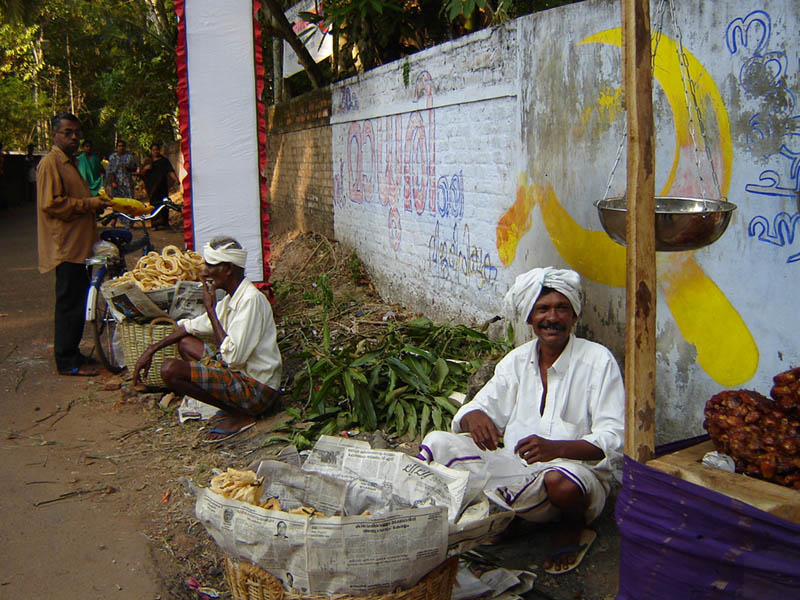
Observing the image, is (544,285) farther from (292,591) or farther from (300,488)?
(292,591)

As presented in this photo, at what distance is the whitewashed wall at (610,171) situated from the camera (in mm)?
3102

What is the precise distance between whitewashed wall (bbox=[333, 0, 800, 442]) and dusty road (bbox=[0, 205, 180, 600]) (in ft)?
8.49

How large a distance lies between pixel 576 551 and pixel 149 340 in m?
3.52

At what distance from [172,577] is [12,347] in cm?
463

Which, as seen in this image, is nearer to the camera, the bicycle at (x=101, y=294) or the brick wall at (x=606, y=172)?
the brick wall at (x=606, y=172)

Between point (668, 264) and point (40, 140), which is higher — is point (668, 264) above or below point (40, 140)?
below

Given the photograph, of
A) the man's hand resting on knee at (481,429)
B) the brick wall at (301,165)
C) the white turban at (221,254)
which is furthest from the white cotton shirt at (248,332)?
the brick wall at (301,165)

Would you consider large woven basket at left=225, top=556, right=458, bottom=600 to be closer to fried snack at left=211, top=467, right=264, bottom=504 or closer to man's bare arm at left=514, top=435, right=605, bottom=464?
fried snack at left=211, top=467, right=264, bottom=504

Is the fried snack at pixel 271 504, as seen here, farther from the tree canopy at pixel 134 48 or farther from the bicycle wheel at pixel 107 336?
the tree canopy at pixel 134 48

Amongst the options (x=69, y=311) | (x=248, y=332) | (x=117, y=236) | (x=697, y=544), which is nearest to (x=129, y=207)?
(x=117, y=236)

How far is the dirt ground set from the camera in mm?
3195

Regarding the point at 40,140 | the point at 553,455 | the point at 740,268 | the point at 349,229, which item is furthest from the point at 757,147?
the point at 40,140

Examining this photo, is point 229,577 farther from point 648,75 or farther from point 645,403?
point 648,75

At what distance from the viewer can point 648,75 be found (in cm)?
209
